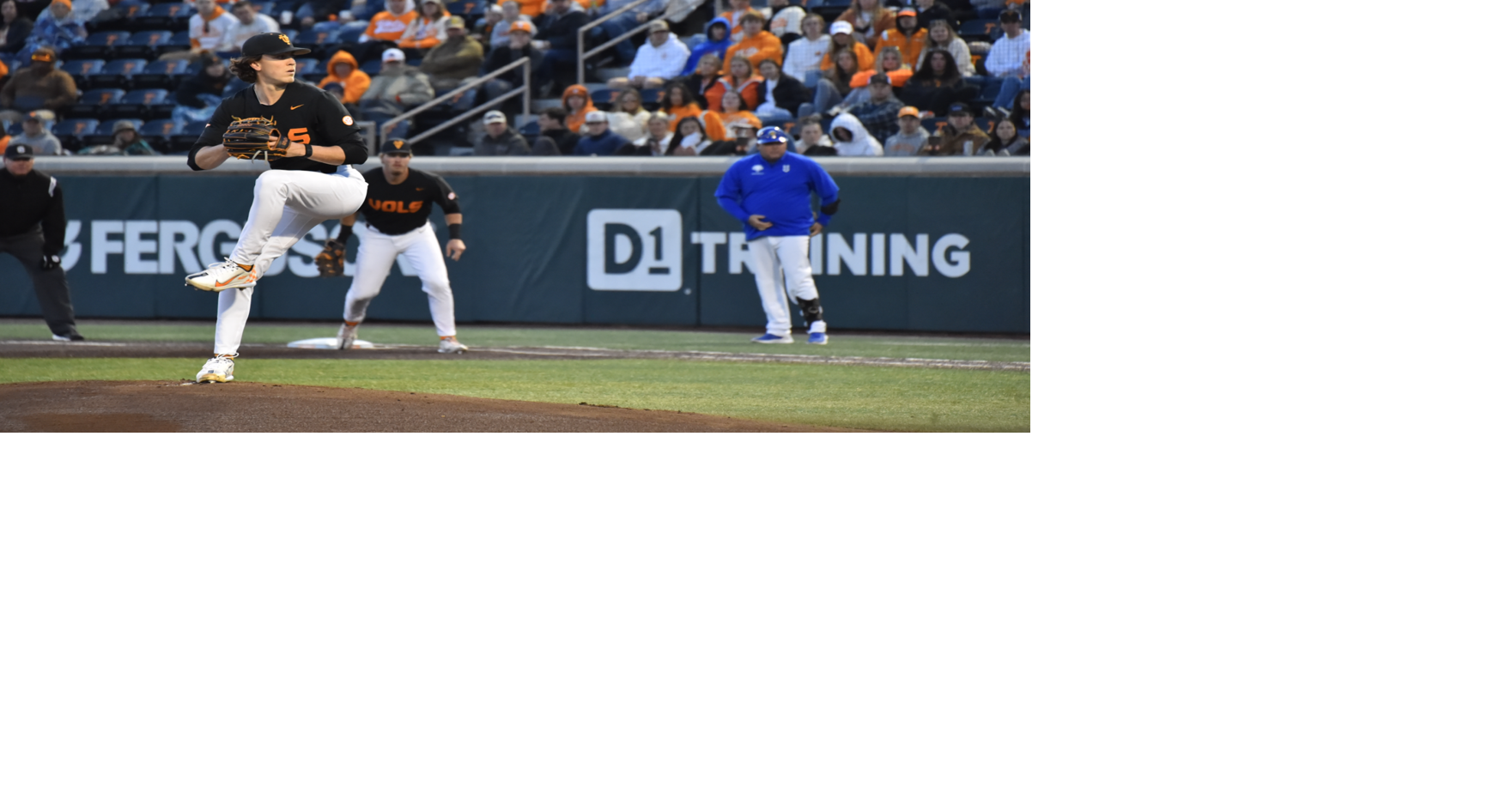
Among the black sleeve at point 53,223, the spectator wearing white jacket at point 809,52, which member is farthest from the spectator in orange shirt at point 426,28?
the black sleeve at point 53,223

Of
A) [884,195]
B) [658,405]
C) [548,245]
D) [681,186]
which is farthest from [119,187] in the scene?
[658,405]

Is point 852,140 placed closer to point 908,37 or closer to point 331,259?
point 908,37

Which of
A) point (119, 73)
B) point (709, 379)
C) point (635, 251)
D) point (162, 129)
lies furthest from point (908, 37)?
point (119, 73)

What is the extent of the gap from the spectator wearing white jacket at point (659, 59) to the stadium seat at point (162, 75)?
4905 mm

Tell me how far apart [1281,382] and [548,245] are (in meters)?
8.53

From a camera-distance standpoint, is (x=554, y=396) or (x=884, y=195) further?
(x=884, y=195)

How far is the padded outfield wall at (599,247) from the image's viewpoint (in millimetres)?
12867

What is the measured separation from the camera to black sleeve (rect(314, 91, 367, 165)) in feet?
24.5

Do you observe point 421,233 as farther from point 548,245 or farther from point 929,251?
point 929,251

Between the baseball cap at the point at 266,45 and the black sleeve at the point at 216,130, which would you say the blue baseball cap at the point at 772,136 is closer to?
the baseball cap at the point at 266,45

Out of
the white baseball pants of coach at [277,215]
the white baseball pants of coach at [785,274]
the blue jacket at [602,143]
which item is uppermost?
the blue jacket at [602,143]

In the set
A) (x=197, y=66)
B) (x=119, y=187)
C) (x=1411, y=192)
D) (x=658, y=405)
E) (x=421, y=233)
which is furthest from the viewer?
(x=197, y=66)

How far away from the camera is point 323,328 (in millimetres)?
13266

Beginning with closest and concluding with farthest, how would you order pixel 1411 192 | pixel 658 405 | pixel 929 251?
1. pixel 1411 192
2. pixel 658 405
3. pixel 929 251
